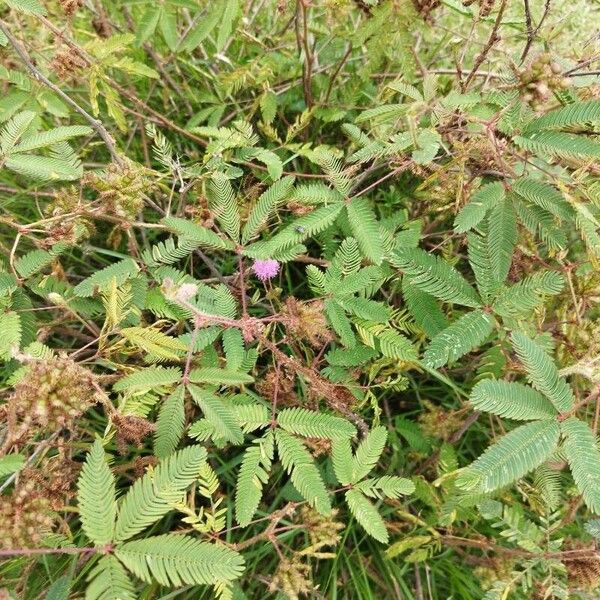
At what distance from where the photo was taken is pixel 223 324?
69.1 inches

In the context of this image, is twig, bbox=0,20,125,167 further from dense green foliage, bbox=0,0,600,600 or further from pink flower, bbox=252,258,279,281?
pink flower, bbox=252,258,279,281

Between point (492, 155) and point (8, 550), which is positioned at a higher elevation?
point (492, 155)

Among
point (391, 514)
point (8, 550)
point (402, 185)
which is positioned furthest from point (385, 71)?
point (8, 550)

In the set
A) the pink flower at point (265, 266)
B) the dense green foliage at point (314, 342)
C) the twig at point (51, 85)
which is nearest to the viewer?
the dense green foliage at point (314, 342)

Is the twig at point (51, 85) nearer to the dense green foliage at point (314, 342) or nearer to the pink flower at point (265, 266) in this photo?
the dense green foliage at point (314, 342)

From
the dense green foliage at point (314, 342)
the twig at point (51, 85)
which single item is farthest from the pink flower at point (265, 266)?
the twig at point (51, 85)

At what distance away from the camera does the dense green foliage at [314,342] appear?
152cm

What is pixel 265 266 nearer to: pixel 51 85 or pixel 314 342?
pixel 314 342

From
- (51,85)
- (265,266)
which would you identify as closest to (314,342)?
(265,266)

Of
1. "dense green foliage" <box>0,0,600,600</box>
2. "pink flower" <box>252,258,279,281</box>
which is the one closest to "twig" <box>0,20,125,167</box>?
"dense green foliage" <box>0,0,600,600</box>

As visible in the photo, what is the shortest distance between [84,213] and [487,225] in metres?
1.30

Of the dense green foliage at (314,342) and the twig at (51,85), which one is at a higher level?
the twig at (51,85)

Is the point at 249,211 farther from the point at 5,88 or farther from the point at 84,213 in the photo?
the point at 5,88

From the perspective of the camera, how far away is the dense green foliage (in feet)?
5.00
